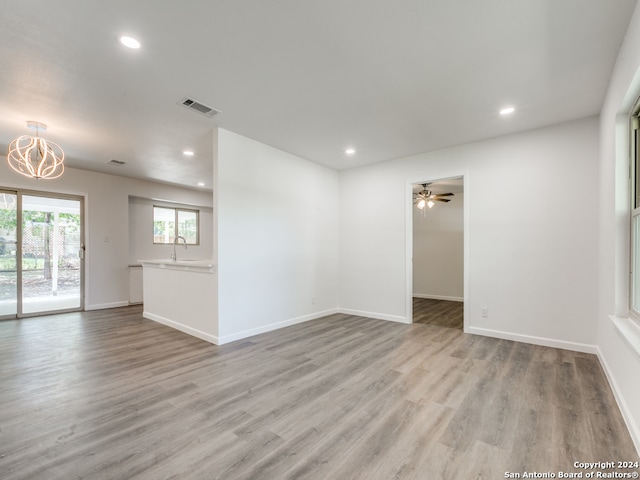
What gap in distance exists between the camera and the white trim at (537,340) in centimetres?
332

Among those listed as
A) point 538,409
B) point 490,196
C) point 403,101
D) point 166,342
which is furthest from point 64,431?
point 490,196

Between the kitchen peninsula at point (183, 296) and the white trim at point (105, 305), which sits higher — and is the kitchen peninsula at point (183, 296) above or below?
above

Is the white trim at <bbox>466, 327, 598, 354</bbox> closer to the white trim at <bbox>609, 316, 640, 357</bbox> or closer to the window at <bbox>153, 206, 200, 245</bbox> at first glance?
the white trim at <bbox>609, 316, 640, 357</bbox>

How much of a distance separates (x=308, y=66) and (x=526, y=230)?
10.6ft

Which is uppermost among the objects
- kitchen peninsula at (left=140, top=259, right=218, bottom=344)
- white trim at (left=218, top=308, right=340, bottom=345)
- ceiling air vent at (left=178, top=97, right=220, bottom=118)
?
ceiling air vent at (left=178, top=97, right=220, bottom=118)

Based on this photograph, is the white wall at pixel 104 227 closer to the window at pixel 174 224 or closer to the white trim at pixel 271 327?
the window at pixel 174 224

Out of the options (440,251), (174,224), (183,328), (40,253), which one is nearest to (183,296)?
(183,328)

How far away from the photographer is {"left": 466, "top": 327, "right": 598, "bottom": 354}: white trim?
3.32 m

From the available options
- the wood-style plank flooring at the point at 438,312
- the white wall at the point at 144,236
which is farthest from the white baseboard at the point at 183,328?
the wood-style plank flooring at the point at 438,312

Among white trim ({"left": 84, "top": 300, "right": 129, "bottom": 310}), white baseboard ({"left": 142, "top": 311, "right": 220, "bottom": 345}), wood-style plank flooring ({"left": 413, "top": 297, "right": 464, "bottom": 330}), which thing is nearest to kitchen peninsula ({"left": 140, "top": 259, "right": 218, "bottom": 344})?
white baseboard ({"left": 142, "top": 311, "right": 220, "bottom": 345})

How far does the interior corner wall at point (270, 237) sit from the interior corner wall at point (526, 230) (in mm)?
1261

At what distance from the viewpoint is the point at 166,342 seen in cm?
375

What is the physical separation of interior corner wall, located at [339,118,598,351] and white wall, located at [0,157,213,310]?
5.54m

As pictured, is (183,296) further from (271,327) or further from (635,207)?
(635,207)
